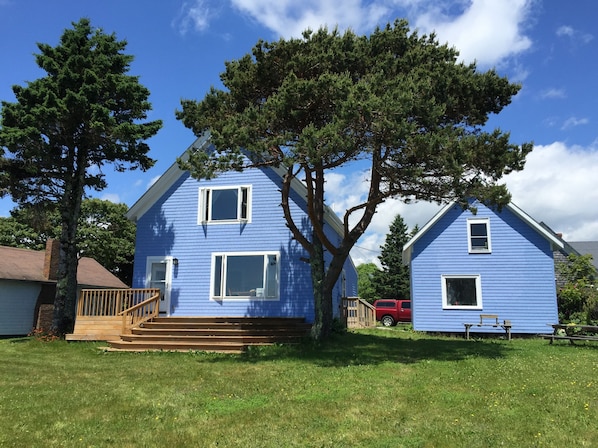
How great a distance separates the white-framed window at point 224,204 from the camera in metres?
17.6

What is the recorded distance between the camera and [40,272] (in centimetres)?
2277

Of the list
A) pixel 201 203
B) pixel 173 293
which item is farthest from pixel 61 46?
pixel 173 293

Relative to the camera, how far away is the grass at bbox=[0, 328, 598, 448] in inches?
217

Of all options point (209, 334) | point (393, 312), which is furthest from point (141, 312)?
point (393, 312)

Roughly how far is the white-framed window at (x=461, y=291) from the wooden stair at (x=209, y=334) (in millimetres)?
7441

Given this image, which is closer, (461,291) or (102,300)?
(102,300)

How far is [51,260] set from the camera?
75.2 feet

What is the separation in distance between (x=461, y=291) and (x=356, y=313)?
4.63 m

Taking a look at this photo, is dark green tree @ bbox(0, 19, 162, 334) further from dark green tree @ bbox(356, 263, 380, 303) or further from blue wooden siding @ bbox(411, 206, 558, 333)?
dark green tree @ bbox(356, 263, 380, 303)

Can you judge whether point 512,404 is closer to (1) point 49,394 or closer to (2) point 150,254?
(1) point 49,394

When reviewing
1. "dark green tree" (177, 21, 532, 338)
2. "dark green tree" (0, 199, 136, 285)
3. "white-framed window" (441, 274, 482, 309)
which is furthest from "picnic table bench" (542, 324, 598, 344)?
"dark green tree" (0, 199, 136, 285)

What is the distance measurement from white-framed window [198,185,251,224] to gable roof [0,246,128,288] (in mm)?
9697

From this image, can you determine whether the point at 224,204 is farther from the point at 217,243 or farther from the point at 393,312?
the point at 393,312

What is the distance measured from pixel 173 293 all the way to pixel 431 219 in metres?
11.0
